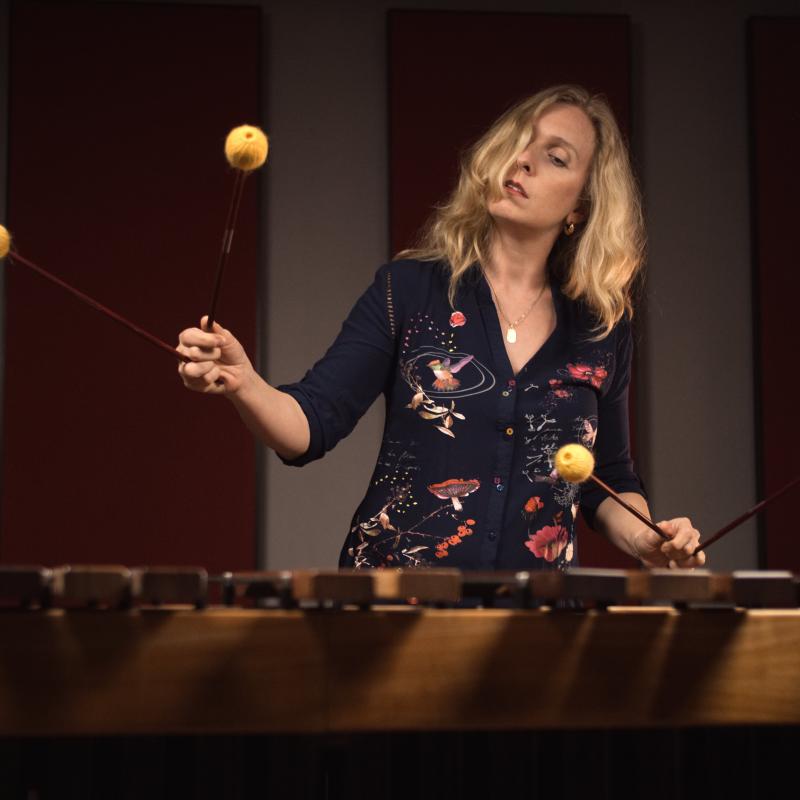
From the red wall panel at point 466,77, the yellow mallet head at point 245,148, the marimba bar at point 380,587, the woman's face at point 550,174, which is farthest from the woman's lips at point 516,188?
the red wall panel at point 466,77

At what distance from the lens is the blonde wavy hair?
2.33 meters

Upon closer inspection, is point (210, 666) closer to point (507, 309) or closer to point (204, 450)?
point (507, 309)

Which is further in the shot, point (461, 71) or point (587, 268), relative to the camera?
point (461, 71)

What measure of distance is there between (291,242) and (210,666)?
2568 millimetres

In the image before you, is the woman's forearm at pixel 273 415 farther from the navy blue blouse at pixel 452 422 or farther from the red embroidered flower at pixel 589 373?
the red embroidered flower at pixel 589 373

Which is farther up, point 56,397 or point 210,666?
point 56,397

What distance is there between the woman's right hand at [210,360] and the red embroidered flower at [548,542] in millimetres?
615

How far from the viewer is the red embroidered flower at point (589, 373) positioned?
7.43ft

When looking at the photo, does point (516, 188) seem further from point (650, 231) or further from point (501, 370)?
point (650, 231)

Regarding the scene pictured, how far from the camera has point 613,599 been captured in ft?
4.97

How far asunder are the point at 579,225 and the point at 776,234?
5.55 feet

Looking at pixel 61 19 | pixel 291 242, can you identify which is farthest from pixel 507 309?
pixel 61 19

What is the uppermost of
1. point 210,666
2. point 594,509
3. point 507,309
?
point 507,309

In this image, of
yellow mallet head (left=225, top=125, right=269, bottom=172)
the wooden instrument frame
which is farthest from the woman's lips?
the wooden instrument frame
